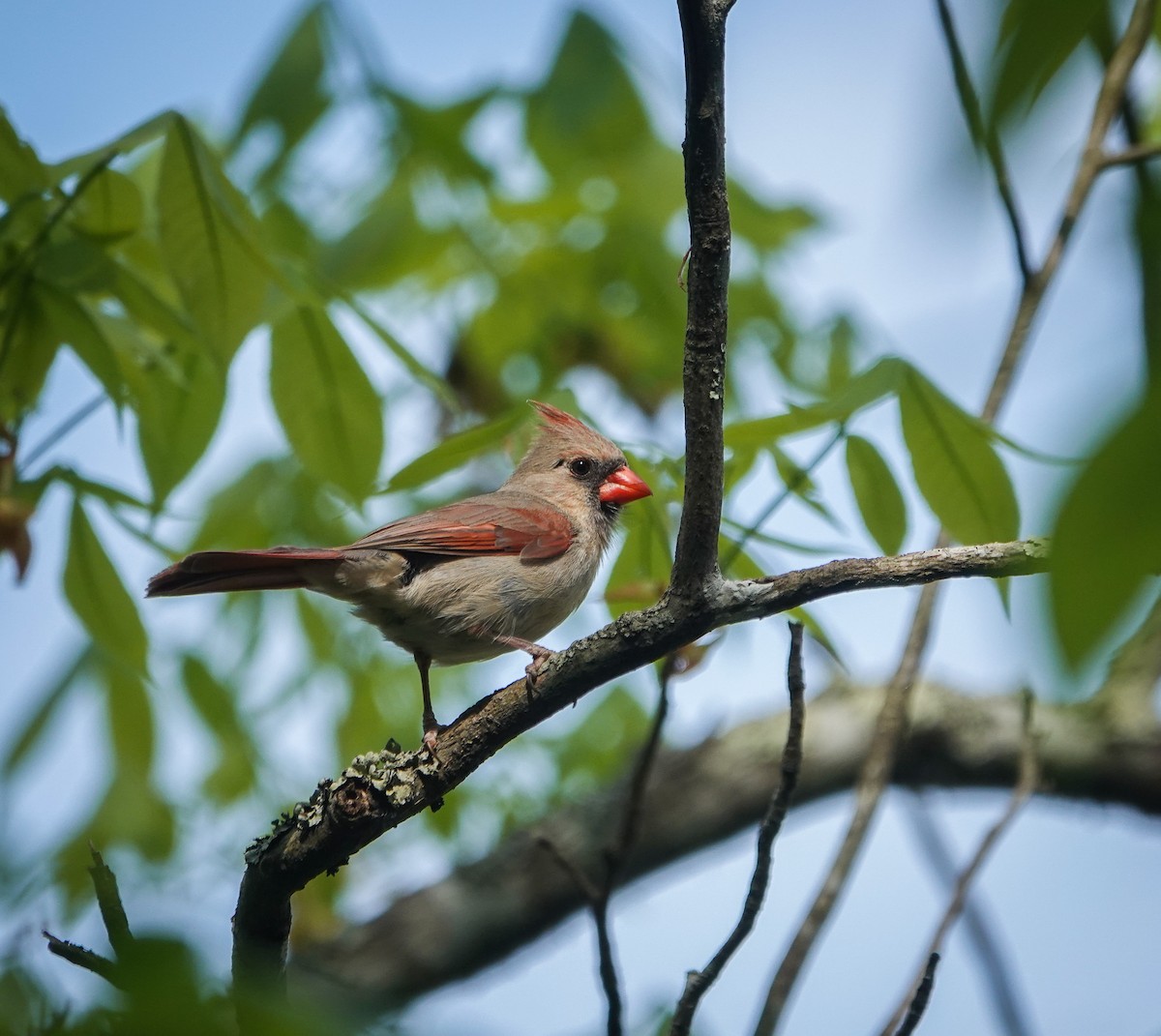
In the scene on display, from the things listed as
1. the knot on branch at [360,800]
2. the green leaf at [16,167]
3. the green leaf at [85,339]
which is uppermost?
the green leaf at [16,167]

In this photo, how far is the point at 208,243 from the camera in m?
2.89

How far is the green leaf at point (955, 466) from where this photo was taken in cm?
260

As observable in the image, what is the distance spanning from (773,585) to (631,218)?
3.67m

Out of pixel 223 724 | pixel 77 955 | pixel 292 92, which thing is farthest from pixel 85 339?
pixel 223 724

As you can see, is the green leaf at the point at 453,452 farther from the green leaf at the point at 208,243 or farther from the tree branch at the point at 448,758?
the tree branch at the point at 448,758

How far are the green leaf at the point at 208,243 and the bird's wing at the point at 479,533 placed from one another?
0.87 m

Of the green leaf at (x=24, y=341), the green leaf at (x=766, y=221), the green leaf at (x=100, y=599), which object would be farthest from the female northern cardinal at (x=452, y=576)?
the green leaf at (x=766, y=221)

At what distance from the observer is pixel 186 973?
43.6 inches

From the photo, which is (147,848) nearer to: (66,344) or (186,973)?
(66,344)

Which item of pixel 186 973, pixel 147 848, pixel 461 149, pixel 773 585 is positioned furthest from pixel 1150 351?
pixel 147 848

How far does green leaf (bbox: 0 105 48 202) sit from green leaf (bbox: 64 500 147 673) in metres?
0.81

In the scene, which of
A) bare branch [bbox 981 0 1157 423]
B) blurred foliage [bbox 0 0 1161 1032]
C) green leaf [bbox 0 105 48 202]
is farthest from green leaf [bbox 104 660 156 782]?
bare branch [bbox 981 0 1157 423]

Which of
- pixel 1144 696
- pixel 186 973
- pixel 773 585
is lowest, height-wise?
pixel 186 973

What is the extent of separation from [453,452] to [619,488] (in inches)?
51.7
